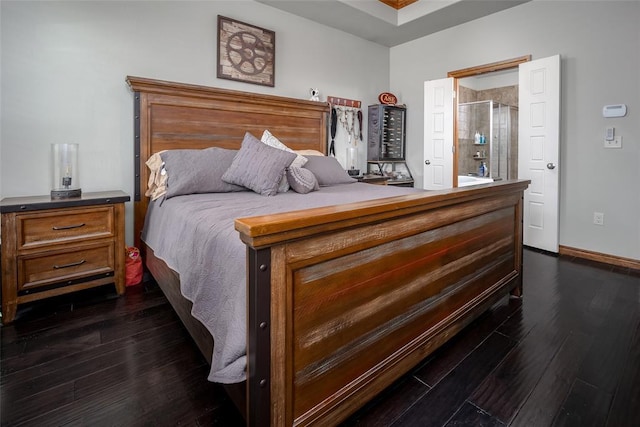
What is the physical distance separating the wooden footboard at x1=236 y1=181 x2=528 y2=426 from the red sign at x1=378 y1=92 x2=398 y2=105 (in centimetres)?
318

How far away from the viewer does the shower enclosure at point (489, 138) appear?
618cm

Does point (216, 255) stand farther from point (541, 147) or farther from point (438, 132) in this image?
point (438, 132)

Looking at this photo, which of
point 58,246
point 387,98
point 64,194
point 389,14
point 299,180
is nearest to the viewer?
point 58,246

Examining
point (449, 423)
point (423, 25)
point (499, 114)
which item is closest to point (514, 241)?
point (449, 423)

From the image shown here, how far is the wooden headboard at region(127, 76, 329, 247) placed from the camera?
2.80 m

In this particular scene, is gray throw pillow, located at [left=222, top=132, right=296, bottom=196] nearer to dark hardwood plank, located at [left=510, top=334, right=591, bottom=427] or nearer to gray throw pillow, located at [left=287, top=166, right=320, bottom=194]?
gray throw pillow, located at [left=287, top=166, right=320, bottom=194]

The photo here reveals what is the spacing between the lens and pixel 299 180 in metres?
2.62

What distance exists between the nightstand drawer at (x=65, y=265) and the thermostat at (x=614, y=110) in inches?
175

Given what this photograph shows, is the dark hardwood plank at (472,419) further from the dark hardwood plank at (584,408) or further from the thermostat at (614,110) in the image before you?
the thermostat at (614,110)

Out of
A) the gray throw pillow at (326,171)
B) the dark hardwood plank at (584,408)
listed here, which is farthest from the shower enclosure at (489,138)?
the dark hardwood plank at (584,408)

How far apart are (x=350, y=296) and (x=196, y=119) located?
2.50 m

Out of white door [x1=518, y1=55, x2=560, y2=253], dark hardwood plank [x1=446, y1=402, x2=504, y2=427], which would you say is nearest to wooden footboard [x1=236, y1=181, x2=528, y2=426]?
dark hardwood plank [x1=446, y1=402, x2=504, y2=427]

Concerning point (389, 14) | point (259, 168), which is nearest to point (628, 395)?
point (259, 168)

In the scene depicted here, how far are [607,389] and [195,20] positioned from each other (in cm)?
389
